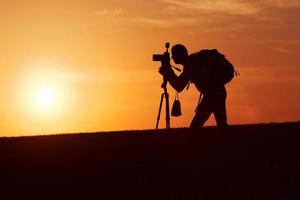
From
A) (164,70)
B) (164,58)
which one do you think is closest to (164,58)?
(164,58)

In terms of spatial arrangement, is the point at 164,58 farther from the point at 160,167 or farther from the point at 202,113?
the point at 160,167

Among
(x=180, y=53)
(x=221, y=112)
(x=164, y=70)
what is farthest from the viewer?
(x=164, y=70)

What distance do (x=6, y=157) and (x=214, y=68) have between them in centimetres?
634

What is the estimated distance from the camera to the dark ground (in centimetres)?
1106

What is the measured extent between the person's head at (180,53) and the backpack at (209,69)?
14 cm

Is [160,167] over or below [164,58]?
below

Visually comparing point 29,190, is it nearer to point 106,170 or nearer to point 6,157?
point 106,170

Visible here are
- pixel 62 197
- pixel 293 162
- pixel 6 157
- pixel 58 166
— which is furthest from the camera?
pixel 6 157

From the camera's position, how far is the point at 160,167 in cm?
1368

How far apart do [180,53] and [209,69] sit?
0.59 meters

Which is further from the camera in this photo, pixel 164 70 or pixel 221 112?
pixel 164 70

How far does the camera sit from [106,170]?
13906 millimetres

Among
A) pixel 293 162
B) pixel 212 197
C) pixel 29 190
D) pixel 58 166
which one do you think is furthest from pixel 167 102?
pixel 212 197

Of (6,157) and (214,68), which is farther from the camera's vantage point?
(6,157)
